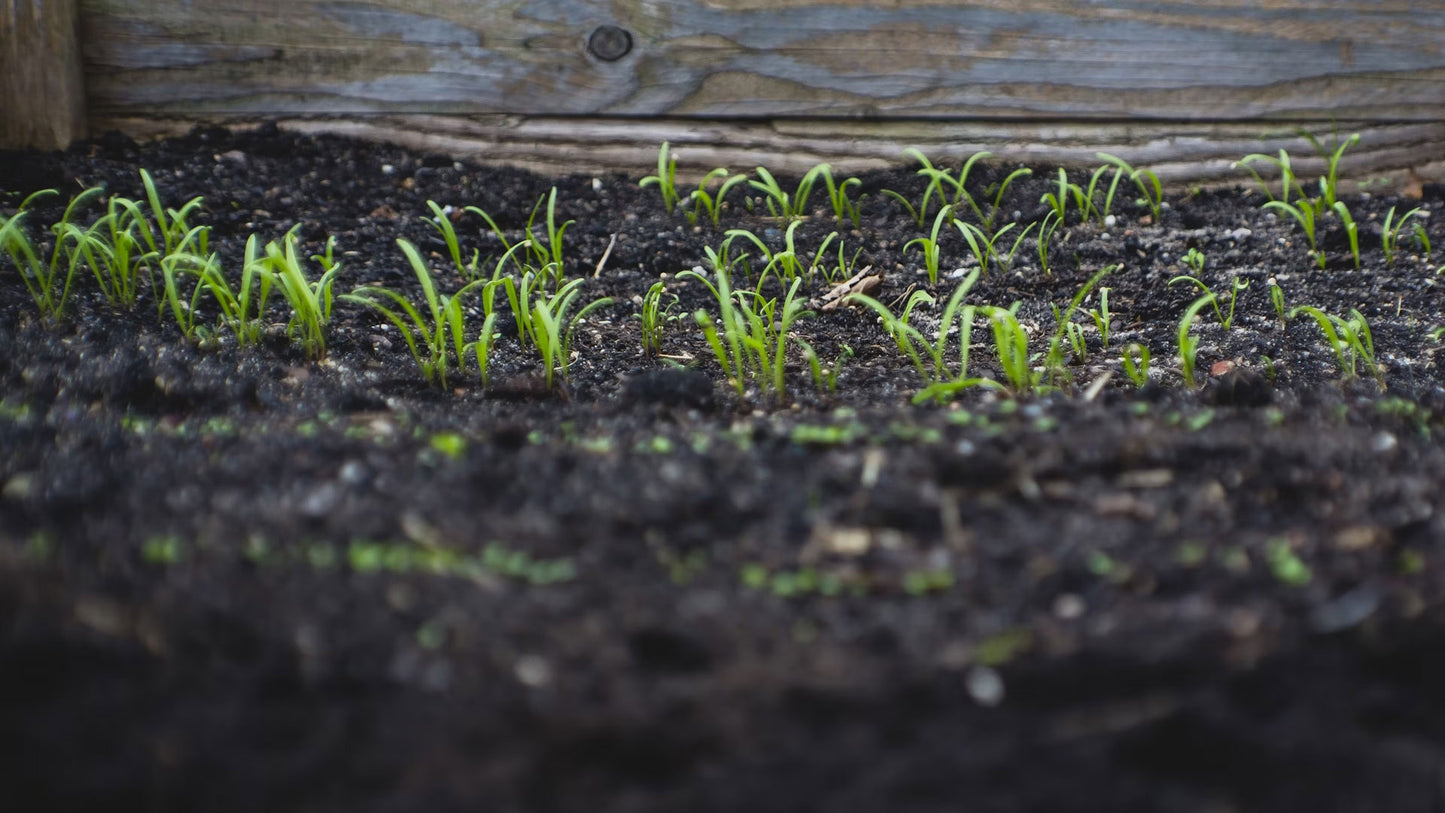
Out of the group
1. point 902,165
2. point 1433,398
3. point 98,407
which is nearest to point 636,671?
point 98,407

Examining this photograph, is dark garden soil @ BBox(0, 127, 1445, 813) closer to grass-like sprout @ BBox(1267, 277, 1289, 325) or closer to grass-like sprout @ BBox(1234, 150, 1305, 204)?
grass-like sprout @ BBox(1267, 277, 1289, 325)

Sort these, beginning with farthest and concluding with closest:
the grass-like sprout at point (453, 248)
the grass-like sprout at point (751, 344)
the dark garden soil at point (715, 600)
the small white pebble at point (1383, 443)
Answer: the grass-like sprout at point (453, 248), the grass-like sprout at point (751, 344), the small white pebble at point (1383, 443), the dark garden soil at point (715, 600)

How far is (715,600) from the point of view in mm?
936

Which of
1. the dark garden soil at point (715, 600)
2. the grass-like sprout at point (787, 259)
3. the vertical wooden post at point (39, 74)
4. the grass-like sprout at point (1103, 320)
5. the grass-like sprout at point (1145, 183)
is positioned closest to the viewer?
the dark garden soil at point (715, 600)

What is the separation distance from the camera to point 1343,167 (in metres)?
3.08

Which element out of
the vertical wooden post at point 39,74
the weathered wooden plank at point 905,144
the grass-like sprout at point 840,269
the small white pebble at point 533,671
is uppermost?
the vertical wooden post at point 39,74

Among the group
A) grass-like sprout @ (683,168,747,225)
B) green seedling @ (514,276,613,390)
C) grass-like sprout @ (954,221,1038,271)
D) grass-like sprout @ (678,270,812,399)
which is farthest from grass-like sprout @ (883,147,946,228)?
green seedling @ (514,276,613,390)

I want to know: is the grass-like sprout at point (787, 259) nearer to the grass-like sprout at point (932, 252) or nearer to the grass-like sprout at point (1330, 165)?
the grass-like sprout at point (932, 252)

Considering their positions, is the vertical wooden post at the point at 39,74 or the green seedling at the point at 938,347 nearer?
the green seedling at the point at 938,347

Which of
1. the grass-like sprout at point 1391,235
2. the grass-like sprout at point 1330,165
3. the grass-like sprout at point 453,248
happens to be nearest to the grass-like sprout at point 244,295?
the grass-like sprout at point 453,248

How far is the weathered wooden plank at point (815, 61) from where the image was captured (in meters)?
2.93

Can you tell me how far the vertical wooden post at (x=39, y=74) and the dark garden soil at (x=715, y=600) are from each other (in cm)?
145

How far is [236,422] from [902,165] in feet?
7.64

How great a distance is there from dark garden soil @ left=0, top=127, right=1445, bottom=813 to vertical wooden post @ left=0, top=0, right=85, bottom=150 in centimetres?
145
